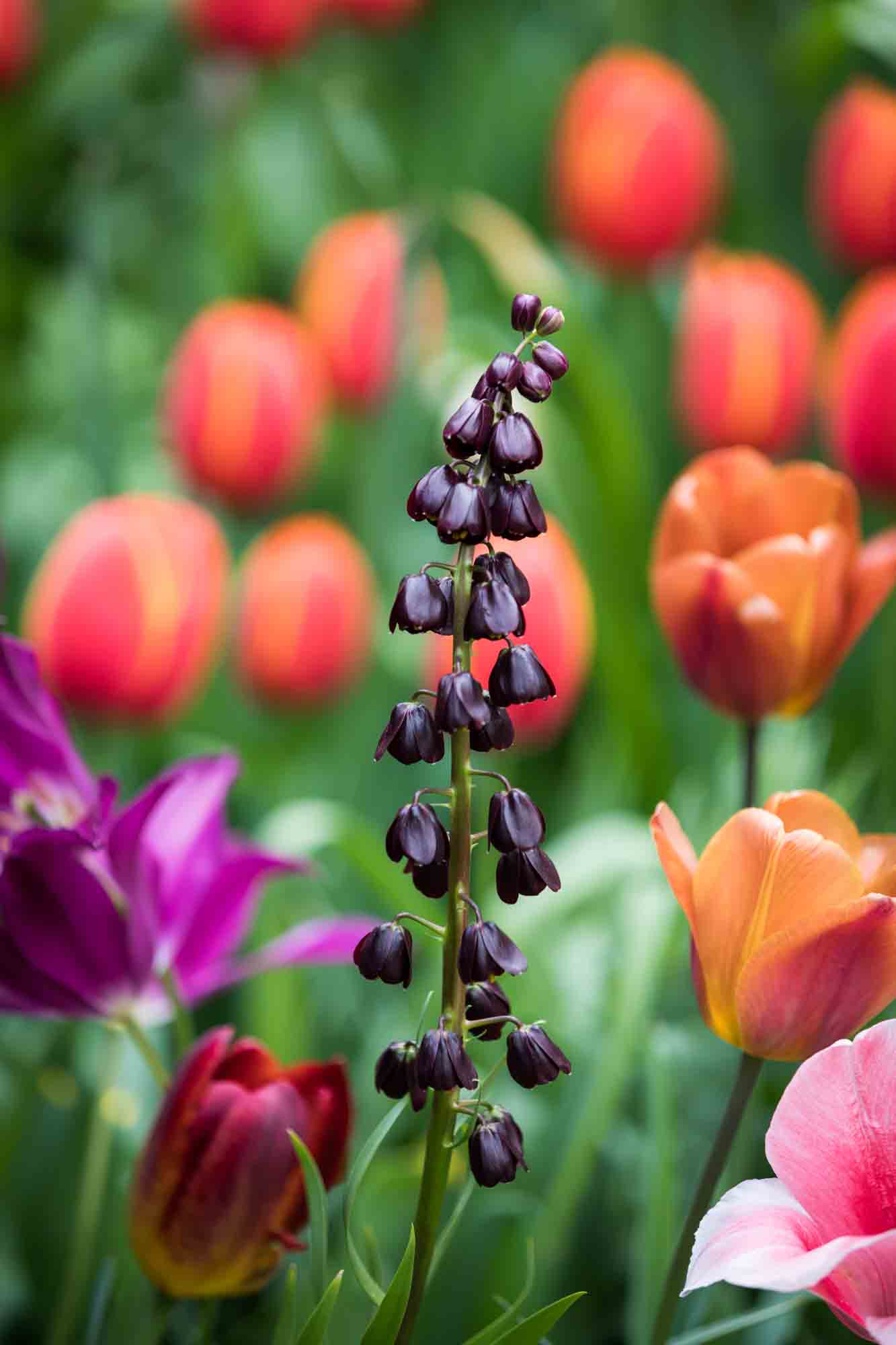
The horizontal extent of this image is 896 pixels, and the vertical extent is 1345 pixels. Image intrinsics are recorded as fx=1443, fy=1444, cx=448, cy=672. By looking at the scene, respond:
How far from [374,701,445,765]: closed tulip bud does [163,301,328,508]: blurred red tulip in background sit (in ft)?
2.17

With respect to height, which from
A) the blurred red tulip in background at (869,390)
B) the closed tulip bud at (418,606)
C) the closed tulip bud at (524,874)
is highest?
the blurred red tulip in background at (869,390)

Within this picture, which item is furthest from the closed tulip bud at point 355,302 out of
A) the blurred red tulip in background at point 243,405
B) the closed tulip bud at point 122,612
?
the closed tulip bud at point 122,612

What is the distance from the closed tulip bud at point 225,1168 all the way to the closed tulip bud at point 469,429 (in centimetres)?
14

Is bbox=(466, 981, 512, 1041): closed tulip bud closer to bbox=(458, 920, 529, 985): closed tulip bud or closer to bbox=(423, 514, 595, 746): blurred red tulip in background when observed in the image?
bbox=(458, 920, 529, 985): closed tulip bud

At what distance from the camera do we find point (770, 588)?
0.38m

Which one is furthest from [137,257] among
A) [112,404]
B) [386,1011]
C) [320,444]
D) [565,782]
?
[386,1011]

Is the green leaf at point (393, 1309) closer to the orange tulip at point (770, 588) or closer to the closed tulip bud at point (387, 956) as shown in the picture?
the closed tulip bud at point (387, 956)

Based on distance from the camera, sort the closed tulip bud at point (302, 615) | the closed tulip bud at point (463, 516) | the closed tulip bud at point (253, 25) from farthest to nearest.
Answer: the closed tulip bud at point (253, 25) → the closed tulip bud at point (302, 615) → the closed tulip bud at point (463, 516)

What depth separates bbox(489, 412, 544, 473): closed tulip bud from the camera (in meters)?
0.25

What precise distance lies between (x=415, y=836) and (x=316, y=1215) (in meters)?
0.09

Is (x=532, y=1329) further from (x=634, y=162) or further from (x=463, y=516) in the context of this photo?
(x=634, y=162)

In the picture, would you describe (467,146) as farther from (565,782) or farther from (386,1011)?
(386,1011)

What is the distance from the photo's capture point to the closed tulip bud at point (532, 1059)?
0.84ft

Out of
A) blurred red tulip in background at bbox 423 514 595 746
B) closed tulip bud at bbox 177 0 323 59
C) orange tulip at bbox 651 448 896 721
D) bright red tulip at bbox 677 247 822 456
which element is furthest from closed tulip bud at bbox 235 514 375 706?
closed tulip bud at bbox 177 0 323 59
